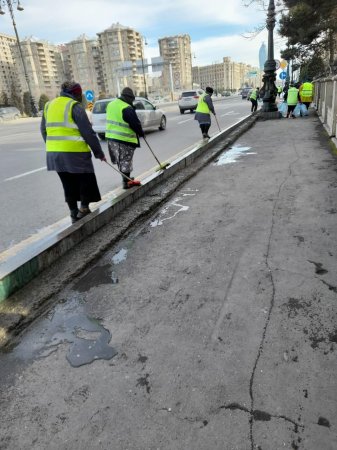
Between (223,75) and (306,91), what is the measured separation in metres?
145

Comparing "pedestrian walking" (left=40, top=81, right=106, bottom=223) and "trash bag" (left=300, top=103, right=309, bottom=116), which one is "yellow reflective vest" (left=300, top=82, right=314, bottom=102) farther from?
"pedestrian walking" (left=40, top=81, right=106, bottom=223)

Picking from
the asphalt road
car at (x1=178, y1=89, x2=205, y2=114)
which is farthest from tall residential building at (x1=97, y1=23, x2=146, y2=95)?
the asphalt road

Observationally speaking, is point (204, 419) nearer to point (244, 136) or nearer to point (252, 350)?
point (252, 350)

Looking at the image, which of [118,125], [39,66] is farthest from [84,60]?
[118,125]

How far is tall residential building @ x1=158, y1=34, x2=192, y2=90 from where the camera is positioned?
115 metres

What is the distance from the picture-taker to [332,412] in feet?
6.40

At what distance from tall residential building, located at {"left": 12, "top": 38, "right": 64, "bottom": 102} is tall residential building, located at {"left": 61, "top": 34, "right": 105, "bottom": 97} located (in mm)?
4534

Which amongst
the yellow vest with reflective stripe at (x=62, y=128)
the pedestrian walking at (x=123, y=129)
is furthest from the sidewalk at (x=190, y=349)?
the pedestrian walking at (x=123, y=129)

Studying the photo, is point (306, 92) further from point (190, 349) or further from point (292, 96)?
point (190, 349)

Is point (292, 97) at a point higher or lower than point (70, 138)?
lower

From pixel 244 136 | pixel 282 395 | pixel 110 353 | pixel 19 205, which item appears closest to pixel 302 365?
pixel 282 395

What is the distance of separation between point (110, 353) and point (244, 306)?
112 centimetres

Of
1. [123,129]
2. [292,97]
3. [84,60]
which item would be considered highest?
[84,60]

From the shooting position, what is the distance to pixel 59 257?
12.5 feet
